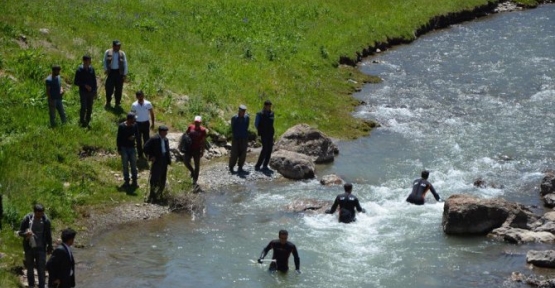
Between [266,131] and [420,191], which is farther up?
[266,131]

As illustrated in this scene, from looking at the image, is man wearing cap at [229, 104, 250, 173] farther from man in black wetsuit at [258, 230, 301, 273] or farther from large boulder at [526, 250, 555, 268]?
large boulder at [526, 250, 555, 268]

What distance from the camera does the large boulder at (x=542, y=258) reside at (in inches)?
938

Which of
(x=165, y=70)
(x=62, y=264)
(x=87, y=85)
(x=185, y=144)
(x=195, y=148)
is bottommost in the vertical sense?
(x=62, y=264)

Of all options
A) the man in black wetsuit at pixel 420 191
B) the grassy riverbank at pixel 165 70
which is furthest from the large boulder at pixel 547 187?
the grassy riverbank at pixel 165 70

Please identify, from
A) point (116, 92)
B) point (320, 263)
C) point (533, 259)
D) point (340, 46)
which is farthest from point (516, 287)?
point (340, 46)

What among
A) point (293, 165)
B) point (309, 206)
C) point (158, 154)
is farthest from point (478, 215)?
point (158, 154)

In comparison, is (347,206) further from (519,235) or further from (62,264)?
(62,264)

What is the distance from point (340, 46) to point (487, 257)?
26.0 metres

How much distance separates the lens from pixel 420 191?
28.5 metres

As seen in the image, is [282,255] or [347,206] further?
[347,206]

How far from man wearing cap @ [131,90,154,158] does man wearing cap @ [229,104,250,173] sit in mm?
2955

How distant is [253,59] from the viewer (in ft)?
141

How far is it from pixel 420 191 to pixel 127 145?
9.03m

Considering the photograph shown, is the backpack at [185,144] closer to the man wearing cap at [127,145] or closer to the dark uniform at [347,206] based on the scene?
the man wearing cap at [127,145]
